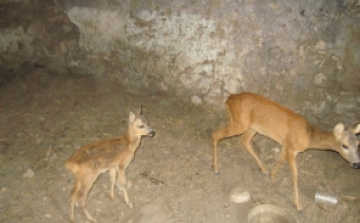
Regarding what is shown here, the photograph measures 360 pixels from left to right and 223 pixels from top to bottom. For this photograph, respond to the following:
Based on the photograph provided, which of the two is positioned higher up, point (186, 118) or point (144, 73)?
point (144, 73)

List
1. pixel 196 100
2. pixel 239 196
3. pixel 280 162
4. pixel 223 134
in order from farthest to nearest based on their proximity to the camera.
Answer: pixel 196 100
pixel 223 134
pixel 280 162
pixel 239 196

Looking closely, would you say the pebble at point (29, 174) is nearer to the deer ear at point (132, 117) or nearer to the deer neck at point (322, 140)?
the deer ear at point (132, 117)

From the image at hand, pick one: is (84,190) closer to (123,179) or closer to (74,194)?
(74,194)

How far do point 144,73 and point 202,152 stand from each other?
6.25ft

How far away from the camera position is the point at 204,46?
5.57 meters

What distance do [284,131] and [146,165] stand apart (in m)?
2.00

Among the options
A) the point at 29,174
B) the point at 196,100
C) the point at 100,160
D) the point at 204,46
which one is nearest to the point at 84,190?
the point at 100,160

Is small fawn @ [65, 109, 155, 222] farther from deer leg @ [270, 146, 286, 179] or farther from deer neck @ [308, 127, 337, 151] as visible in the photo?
deer neck @ [308, 127, 337, 151]

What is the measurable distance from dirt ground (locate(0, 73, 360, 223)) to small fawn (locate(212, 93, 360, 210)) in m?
0.35

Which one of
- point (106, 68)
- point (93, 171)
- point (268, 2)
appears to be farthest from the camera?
point (106, 68)

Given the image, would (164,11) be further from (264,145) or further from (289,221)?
(289,221)

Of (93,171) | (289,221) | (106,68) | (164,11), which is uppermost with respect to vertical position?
(164,11)

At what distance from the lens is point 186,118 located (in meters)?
5.91

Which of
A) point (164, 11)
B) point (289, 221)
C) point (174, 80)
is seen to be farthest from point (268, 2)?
point (289, 221)
